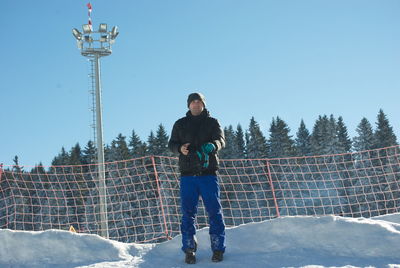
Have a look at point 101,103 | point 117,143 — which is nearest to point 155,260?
point 101,103

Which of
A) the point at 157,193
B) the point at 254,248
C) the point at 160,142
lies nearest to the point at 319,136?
the point at 160,142

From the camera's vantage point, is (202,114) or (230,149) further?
(230,149)

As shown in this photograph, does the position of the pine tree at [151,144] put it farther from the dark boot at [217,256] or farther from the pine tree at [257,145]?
the dark boot at [217,256]

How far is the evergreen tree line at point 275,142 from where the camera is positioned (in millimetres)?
44312

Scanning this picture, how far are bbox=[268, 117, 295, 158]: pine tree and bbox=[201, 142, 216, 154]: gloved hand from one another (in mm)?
43463

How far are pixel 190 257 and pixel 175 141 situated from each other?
42.3 inches

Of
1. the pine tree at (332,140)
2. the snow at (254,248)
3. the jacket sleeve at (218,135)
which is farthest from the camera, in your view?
the pine tree at (332,140)

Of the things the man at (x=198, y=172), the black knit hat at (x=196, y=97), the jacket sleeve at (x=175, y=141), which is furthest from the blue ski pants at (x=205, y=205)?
the black knit hat at (x=196, y=97)

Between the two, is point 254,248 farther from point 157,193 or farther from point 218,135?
point 157,193

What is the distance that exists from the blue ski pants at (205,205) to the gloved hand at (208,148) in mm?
239

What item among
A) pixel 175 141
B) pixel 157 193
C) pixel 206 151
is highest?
pixel 175 141

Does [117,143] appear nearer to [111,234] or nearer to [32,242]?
[111,234]

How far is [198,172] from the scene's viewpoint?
3895 millimetres

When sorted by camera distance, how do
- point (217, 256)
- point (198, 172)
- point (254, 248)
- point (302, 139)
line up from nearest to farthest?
point (217, 256)
point (198, 172)
point (254, 248)
point (302, 139)
